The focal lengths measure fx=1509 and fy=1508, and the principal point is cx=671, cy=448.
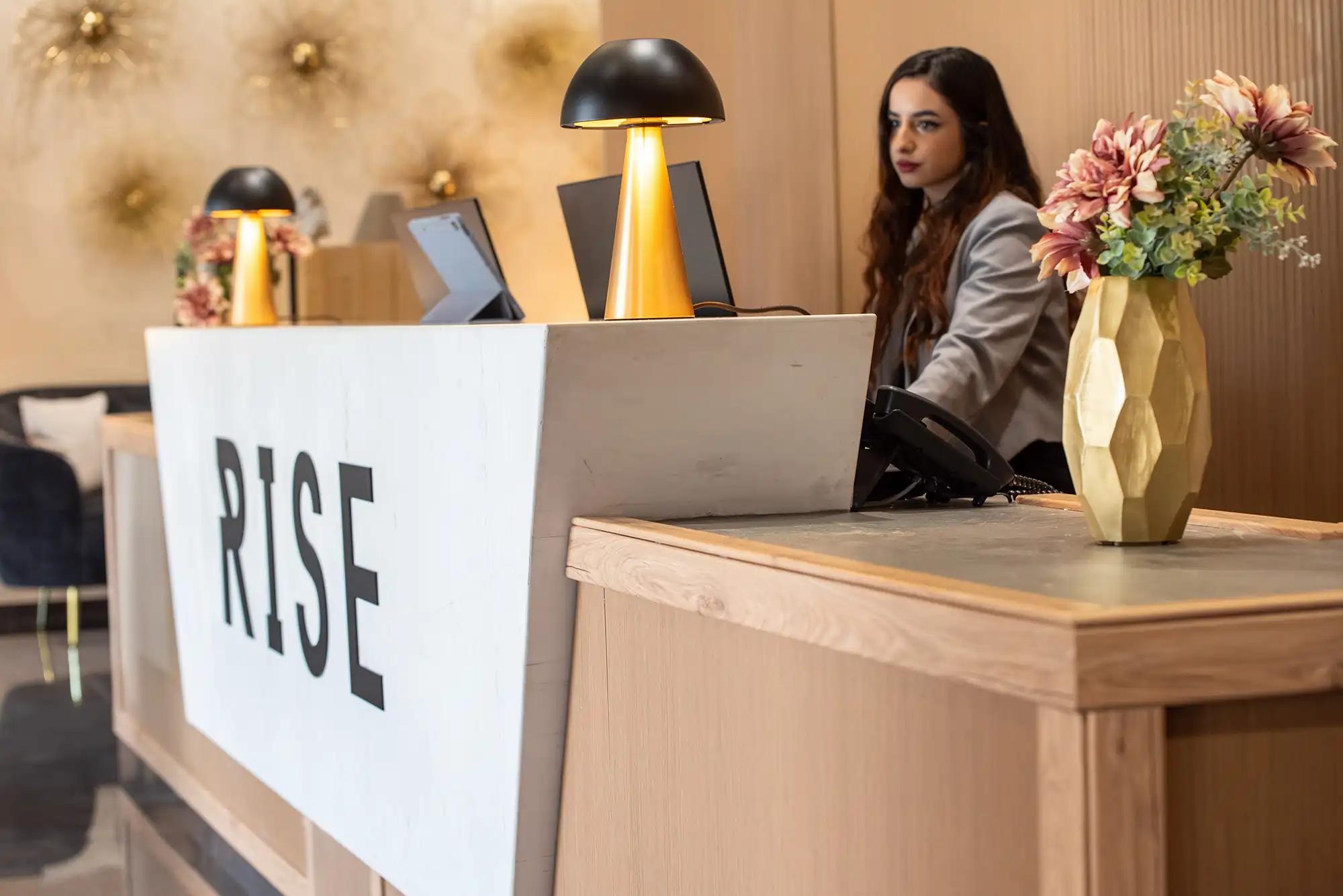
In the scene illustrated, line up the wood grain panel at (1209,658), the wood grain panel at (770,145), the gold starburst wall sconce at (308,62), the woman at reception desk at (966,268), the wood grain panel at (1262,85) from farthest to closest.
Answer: the gold starburst wall sconce at (308,62), the wood grain panel at (770,145), the wood grain panel at (1262,85), the woman at reception desk at (966,268), the wood grain panel at (1209,658)

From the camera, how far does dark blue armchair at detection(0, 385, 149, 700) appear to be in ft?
19.2

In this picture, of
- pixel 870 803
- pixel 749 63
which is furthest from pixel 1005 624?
pixel 749 63

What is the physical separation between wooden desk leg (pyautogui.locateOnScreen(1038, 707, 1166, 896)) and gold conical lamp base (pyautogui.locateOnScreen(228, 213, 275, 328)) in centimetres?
303

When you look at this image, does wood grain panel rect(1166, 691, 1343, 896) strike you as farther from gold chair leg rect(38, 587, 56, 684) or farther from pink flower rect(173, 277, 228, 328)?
gold chair leg rect(38, 587, 56, 684)

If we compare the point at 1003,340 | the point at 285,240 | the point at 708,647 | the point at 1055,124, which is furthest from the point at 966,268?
the point at 285,240

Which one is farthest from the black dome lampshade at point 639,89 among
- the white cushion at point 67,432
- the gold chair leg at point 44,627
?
the white cushion at point 67,432

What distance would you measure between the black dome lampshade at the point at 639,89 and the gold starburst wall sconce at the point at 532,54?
543 cm

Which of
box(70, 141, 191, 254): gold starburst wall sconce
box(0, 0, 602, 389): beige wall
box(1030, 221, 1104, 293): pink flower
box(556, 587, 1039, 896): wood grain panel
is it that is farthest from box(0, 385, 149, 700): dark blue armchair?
box(1030, 221, 1104, 293): pink flower

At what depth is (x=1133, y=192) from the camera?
1.36 m

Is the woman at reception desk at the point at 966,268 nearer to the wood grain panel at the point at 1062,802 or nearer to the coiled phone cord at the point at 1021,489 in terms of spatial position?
the coiled phone cord at the point at 1021,489

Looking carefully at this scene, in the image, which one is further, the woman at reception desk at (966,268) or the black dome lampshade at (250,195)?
the black dome lampshade at (250,195)

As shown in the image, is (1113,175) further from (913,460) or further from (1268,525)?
(913,460)

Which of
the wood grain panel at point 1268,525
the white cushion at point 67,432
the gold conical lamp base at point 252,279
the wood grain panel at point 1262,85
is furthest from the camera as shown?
the white cushion at point 67,432

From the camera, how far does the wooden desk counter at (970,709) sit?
3.38 ft
